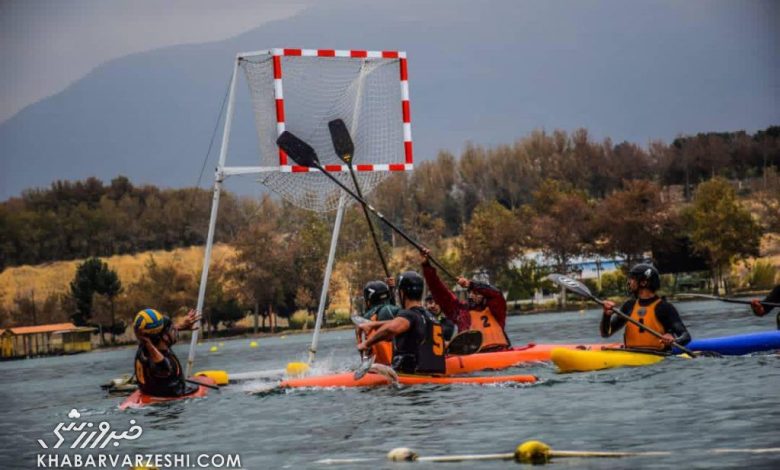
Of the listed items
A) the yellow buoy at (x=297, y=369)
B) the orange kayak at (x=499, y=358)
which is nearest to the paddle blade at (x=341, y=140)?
the yellow buoy at (x=297, y=369)

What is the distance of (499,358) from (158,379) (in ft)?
17.7

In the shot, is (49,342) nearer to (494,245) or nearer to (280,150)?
(494,245)

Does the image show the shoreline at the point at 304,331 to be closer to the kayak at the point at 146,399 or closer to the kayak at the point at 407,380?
the kayak at the point at 407,380

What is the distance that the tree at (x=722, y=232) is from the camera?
74.1 meters

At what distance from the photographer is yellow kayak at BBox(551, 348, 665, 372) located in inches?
683

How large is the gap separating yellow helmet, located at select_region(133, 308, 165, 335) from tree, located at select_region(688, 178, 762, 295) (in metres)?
61.5

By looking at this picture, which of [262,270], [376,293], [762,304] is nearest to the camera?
[376,293]

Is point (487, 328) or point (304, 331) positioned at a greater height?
point (487, 328)

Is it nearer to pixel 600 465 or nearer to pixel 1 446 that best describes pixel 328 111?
pixel 1 446

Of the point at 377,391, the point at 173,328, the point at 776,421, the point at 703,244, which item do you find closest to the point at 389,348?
the point at 377,391

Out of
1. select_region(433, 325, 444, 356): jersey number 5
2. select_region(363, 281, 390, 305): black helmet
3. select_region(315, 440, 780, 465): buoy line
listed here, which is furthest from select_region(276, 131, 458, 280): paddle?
select_region(315, 440, 780, 465): buoy line

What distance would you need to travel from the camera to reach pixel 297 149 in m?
21.4

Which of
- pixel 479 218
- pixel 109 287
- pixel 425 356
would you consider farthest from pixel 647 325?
pixel 109 287

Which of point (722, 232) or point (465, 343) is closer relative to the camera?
point (465, 343)
